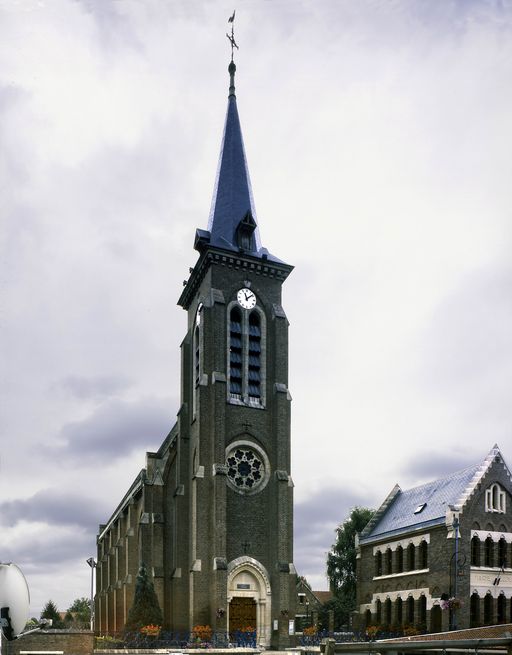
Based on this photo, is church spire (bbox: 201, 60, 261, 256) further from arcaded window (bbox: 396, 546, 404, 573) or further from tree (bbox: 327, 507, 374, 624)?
tree (bbox: 327, 507, 374, 624)

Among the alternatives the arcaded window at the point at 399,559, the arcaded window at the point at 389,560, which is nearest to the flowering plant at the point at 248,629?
the arcaded window at the point at 399,559

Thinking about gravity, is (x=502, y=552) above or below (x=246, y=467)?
below

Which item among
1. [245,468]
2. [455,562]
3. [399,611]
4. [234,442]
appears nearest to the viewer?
[455,562]

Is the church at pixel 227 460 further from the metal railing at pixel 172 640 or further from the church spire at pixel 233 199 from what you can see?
the metal railing at pixel 172 640

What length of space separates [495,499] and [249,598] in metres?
17.4

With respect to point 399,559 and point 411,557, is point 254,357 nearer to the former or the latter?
point 411,557

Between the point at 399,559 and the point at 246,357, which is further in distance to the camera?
the point at 399,559

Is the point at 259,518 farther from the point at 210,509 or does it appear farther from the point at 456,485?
the point at 456,485

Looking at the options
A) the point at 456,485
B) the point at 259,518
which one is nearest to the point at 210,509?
the point at 259,518

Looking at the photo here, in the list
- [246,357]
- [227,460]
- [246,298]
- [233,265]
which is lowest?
[227,460]

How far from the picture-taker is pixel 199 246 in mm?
53438

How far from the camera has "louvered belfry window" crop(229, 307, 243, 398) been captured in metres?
50.8

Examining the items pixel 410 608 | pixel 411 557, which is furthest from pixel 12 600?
pixel 410 608

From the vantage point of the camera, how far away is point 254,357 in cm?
5209
